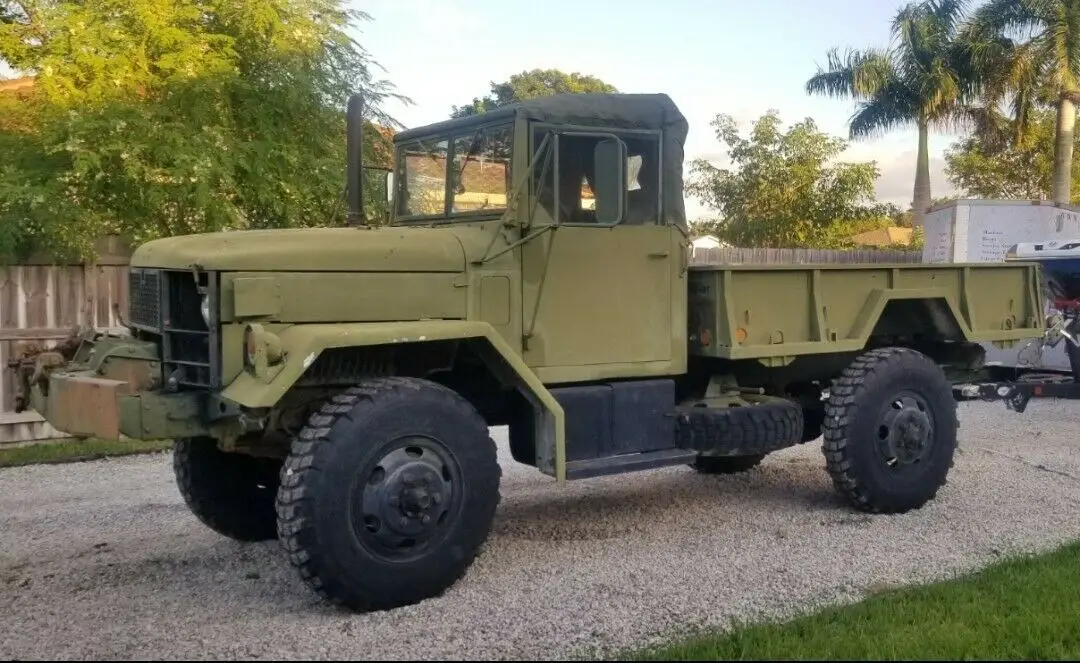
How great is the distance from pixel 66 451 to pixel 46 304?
1480mm

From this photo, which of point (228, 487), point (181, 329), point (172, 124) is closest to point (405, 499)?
point (181, 329)

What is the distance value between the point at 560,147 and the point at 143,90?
6.48 meters

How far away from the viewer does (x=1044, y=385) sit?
862cm

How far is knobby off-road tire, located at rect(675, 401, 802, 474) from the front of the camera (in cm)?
656

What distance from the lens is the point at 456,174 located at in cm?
645

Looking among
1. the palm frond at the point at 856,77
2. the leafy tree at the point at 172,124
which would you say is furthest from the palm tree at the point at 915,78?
the leafy tree at the point at 172,124

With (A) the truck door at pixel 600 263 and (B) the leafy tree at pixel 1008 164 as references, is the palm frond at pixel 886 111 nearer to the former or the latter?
(B) the leafy tree at pixel 1008 164

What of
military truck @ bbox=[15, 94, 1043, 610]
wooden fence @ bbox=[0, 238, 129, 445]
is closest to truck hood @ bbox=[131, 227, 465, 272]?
military truck @ bbox=[15, 94, 1043, 610]

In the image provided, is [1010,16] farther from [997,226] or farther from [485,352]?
[485,352]

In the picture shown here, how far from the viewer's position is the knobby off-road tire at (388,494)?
4887 mm

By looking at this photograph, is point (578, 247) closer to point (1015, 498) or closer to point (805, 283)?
point (805, 283)

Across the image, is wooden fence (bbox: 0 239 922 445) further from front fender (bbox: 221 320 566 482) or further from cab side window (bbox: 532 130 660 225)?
front fender (bbox: 221 320 566 482)

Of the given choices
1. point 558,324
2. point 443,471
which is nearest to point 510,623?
point 443,471

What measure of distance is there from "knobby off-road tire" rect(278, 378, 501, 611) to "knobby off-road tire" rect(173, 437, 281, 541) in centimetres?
146
